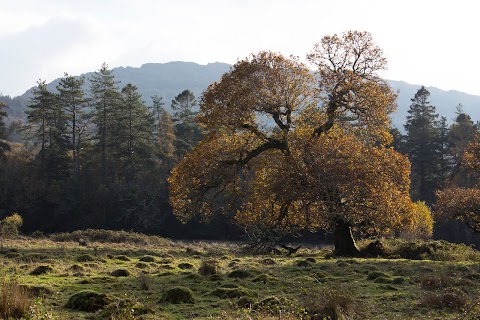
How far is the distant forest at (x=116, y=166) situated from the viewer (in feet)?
192

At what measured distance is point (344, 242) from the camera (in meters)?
22.9

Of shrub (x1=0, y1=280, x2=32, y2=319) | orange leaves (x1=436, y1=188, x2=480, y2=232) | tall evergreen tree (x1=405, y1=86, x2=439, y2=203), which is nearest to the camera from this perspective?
shrub (x1=0, y1=280, x2=32, y2=319)

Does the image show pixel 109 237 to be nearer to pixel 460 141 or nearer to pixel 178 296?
pixel 178 296

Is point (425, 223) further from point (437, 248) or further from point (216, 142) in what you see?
point (216, 142)

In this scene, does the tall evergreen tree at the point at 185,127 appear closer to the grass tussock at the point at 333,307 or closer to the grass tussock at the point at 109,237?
the grass tussock at the point at 109,237

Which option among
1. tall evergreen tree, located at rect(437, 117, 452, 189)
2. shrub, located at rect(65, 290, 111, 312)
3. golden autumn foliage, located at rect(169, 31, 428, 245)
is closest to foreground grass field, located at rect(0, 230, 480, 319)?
shrub, located at rect(65, 290, 111, 312)

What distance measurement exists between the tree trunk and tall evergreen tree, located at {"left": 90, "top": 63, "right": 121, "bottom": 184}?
46.6 meters

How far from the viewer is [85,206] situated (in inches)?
2370

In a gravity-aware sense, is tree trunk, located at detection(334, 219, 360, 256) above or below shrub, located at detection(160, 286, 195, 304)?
below

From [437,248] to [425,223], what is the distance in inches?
1062

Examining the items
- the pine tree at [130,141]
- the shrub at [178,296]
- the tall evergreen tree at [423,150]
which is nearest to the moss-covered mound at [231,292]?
the shrub at [178,296]

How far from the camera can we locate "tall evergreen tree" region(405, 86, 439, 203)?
66.2m

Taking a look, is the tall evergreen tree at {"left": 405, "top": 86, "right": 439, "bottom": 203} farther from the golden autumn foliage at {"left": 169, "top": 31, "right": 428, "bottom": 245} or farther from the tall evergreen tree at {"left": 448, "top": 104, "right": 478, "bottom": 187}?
the golden autumn foliage at {"left": 169, "top": 31, "right": 428, "bottom": 245}

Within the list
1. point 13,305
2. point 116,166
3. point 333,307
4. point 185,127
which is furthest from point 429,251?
point 185,127
